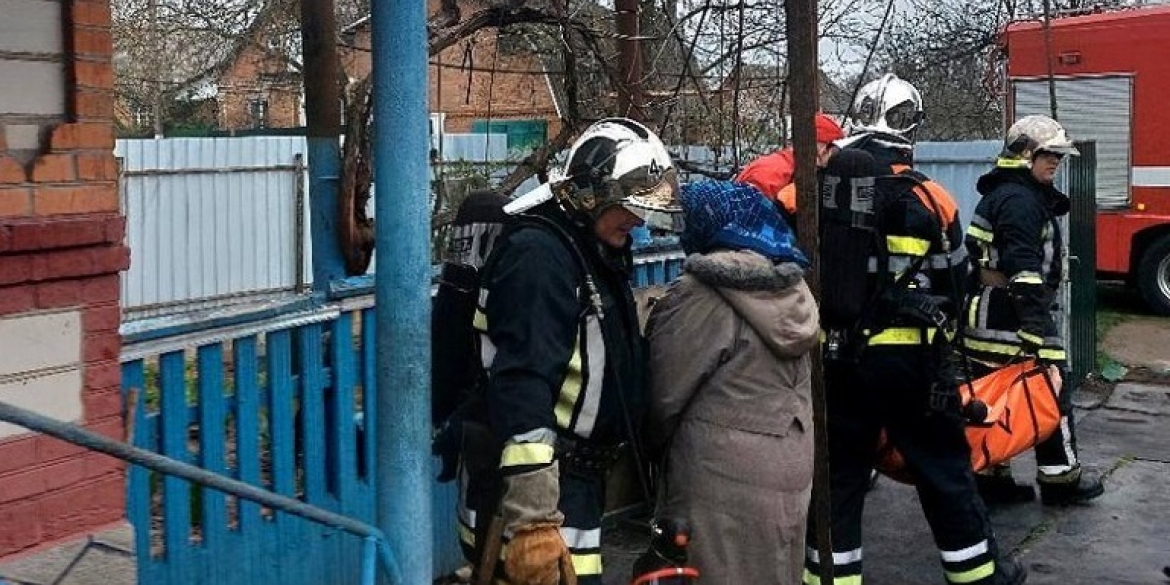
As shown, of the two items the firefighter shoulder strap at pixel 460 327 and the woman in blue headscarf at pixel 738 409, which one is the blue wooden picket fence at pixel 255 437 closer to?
the firefighter shoulder strap at pixel 460 327

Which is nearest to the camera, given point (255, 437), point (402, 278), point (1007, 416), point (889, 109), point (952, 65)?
point (402, 278)

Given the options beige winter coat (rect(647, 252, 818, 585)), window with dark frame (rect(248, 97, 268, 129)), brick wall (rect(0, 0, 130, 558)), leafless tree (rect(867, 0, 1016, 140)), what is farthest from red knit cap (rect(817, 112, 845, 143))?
window with dark frame (rect(248, 97, 268, 129))

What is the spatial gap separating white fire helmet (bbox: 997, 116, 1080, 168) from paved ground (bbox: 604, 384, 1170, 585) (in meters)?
1.78

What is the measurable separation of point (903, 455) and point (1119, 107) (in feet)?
33.4

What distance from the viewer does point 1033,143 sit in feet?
20.9

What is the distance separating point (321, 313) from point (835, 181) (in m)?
1.88

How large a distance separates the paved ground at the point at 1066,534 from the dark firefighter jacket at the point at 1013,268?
2.81ft

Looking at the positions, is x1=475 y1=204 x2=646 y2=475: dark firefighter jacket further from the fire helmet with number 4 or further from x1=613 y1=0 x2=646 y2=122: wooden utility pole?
x1=613 y1=0 x2=646 y2=122: wooden utility pole

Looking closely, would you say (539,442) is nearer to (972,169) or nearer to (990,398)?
(990,398)

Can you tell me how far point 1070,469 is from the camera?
6582mm

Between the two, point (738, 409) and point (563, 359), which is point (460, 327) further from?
point (738, 409)

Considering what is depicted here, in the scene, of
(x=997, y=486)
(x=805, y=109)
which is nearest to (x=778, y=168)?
(x=805, y=109)

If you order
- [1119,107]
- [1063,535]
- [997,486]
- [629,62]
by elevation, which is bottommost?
[1063,535]

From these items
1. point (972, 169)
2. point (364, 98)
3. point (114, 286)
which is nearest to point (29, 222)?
point (114, 286)
